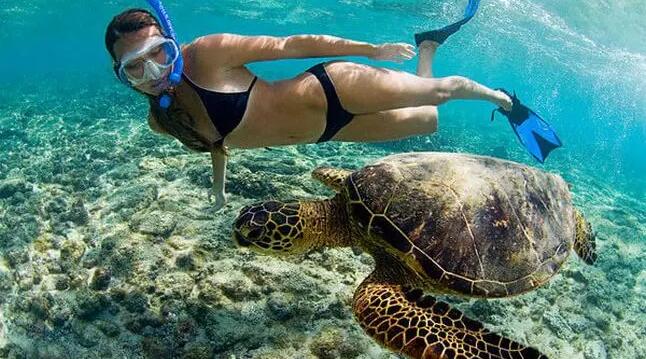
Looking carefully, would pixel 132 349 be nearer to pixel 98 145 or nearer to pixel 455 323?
pixel 455 323

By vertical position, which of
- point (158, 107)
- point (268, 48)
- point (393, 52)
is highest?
point (268, 48)

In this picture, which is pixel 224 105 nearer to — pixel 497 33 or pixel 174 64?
pixel 174 64

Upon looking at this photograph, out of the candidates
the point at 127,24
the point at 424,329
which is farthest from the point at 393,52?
the point at 424,329

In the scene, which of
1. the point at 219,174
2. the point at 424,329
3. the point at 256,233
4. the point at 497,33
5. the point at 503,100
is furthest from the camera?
the point at 497,33

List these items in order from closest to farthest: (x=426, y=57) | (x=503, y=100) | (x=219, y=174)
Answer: (x=219, y=174), (x=426, y=57), (x=503, y=100)

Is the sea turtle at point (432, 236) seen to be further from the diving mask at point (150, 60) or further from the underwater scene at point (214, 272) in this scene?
the diving mask at point (150, 60)

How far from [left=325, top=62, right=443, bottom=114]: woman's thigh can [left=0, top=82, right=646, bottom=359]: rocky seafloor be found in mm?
1832

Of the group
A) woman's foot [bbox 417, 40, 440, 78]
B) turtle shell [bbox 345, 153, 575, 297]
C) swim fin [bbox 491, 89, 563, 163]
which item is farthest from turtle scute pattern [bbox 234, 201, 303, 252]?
swim fin [bbox 491, 89, 563, 163]

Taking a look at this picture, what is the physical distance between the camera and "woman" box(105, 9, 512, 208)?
287 cm

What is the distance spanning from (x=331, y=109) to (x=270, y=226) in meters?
1.14

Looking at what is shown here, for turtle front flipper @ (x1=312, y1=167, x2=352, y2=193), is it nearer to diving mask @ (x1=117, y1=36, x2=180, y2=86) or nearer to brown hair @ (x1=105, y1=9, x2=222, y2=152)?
brown hair @ (x1=105, y1=9, x2=222, y2=152)

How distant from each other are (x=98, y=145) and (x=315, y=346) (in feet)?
25.1

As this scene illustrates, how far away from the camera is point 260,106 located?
129 inches

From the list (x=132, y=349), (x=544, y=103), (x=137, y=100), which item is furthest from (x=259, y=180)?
(x=544, y=103)
